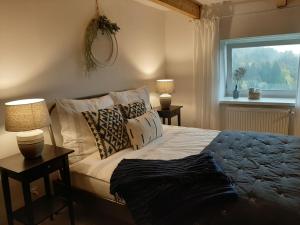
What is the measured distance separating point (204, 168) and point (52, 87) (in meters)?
1.58

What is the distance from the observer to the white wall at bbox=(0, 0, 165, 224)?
202cm

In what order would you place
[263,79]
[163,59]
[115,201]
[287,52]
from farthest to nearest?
[163,59] → [263,79] → [287,52] → [115,201]

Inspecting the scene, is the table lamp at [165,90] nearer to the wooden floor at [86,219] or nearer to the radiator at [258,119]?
the radiator at [258,119]

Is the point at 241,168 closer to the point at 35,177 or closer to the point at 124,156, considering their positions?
the point at 124,156

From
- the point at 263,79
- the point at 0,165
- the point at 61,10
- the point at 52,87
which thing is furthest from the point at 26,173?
the point at 263,79

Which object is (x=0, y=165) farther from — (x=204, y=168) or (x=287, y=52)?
(x=287, y=52)

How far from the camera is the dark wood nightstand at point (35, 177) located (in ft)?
5.61

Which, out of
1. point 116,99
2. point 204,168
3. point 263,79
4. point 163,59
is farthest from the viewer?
point 163,59

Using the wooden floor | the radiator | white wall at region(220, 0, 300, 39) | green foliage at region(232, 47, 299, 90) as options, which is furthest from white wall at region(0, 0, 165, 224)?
green foliage at region(232, 47, 299, 90)

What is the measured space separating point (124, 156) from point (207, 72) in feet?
7.06

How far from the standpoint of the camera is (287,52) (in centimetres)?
362

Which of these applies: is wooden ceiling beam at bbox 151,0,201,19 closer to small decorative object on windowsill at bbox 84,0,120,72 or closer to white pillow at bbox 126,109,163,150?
small decorative object on windowsill at bbox 84,0,120,72

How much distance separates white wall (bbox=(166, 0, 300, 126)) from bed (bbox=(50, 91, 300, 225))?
1.40m

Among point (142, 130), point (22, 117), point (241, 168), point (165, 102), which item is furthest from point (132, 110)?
point (241, 168)
